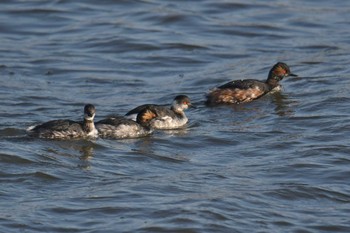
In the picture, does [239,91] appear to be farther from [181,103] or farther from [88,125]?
[88,125]

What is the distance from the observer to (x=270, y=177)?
38.0 feet

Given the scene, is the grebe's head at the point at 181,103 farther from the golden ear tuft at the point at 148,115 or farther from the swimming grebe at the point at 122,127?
the swimming grebe at the point at 122,127

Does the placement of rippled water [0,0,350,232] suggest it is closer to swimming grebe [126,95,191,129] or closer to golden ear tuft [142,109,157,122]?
swimming grebe [126,95,191,129]

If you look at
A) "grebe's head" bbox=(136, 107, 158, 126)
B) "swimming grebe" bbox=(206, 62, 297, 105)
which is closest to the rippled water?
"swimming grebe" bbox=(206, 62, 297, 105)

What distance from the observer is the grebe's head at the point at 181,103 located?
1448 centimetres

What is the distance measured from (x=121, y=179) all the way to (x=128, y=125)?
229 centimetres

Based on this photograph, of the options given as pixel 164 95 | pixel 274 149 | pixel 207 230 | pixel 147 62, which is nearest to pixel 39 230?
pixel 207 230

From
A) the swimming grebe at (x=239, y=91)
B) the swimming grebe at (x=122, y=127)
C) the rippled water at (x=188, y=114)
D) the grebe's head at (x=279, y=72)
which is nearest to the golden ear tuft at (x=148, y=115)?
the swimming grebe at (x=122, y=127)

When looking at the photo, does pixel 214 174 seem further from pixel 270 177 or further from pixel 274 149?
pixel 274 149

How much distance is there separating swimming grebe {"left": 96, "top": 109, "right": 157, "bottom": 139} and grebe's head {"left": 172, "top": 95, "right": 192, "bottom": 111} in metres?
0.60

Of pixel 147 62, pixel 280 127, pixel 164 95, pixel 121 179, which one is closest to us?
pixel 121 179

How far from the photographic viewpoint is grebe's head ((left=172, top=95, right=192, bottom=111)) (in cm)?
1448

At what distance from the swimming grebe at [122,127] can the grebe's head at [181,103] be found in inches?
23.5

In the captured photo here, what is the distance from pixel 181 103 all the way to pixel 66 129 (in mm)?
1999
